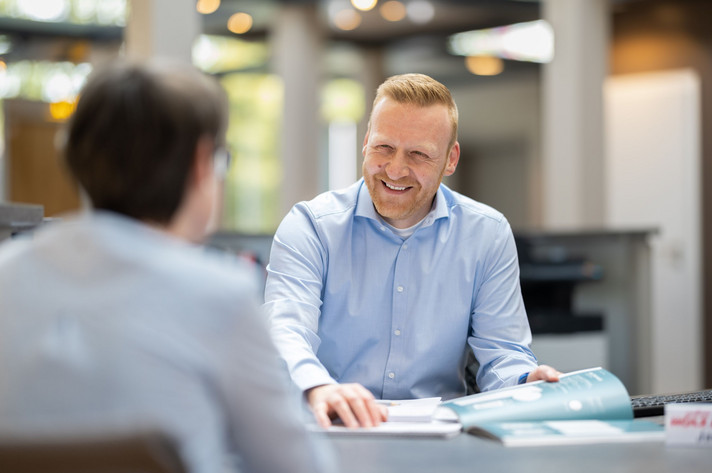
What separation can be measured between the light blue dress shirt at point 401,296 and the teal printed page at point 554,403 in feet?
1.50

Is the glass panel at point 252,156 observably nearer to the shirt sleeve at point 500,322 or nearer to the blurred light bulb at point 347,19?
the blurred light bulb at point 347,19

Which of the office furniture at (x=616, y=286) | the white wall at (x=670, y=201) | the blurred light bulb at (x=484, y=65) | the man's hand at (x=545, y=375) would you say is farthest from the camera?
the blurred light bulb at (x=484, y=65)

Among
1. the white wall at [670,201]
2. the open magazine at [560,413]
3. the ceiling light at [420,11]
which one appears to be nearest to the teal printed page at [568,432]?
the open magazine at [560,413]

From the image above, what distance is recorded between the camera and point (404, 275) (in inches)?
84.4

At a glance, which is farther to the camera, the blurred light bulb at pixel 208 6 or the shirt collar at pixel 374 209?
the blurred light bulb at pixel 208 6

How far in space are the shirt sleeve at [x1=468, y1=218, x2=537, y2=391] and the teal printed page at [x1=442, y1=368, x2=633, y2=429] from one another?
397 millimetres

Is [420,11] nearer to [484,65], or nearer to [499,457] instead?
[484,65]

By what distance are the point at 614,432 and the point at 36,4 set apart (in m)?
8.64

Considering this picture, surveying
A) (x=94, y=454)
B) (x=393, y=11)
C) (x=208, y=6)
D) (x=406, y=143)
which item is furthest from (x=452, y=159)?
(x=393, y=11)

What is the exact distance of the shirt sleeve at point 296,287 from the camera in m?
1.88

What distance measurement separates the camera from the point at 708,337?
6.99 metres

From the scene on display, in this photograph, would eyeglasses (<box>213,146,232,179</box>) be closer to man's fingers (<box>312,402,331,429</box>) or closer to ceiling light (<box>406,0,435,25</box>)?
man's fingers (<box>312,402,331,429</box>)

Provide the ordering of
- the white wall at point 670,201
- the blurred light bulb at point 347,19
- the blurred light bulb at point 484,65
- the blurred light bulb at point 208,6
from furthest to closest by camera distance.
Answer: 1. the blurred light bulb at point 484,65
2. the blurred light bulb at point 347,19
3. the blurred light bulb at point 208,6
4. the white wall at point 670,201

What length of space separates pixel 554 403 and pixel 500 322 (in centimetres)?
59
